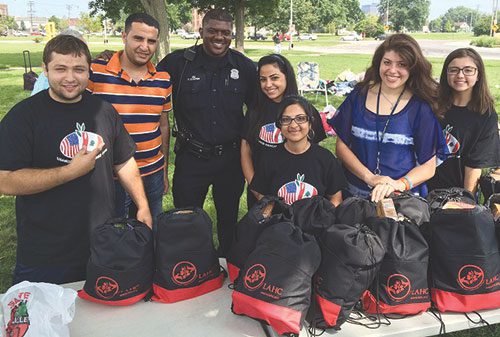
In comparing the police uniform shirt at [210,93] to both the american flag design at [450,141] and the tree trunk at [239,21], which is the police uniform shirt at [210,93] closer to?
the american flag design at [450,141]

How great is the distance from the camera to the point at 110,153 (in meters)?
2.58

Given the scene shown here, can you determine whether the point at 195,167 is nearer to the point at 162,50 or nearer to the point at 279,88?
the point at 279,88

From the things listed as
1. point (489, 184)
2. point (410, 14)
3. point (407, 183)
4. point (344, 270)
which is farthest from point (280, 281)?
point (410, 14)

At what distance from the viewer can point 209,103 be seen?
3398mm

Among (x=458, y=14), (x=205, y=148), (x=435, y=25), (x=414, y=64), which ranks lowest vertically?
(x=205, y=148)

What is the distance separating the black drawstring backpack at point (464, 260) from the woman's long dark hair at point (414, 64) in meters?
0.85

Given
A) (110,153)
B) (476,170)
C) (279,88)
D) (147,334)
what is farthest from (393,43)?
(147,334)

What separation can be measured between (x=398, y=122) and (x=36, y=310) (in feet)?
7.37

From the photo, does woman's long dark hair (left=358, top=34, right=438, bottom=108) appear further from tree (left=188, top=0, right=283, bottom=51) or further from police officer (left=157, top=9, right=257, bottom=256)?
tree (left=188, top=0, right=283, bottom=51)

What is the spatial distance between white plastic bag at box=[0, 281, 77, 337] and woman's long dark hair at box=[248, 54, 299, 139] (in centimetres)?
176

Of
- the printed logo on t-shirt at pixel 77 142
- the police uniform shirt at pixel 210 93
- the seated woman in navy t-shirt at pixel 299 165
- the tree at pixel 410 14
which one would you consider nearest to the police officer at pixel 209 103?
the police uniform shirt at pixel 210 93

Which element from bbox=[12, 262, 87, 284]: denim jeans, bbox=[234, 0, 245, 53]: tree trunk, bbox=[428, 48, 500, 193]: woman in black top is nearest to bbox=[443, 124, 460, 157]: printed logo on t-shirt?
bbox=[428, 48, 500, 193]: woman in black top

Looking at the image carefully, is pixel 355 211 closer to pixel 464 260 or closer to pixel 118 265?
pixel 464 260

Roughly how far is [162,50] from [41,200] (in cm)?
924
